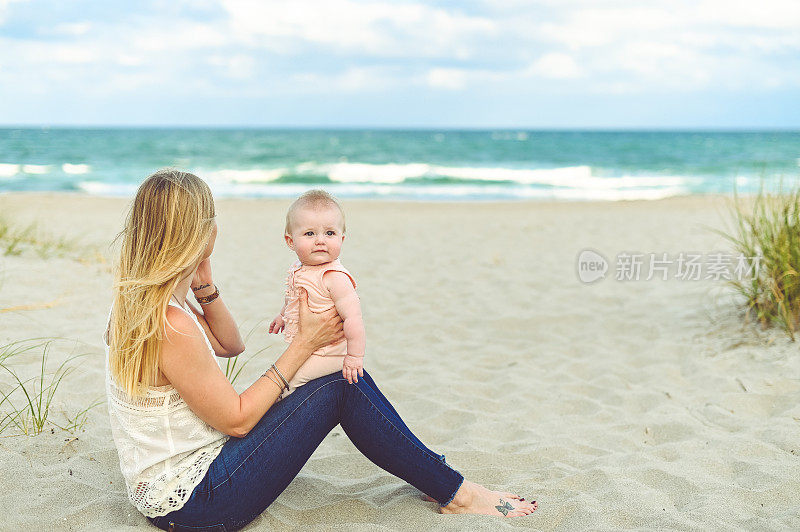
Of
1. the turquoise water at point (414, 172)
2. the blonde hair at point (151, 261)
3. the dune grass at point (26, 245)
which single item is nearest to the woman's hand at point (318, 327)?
the blonde hair at point (151, 261)

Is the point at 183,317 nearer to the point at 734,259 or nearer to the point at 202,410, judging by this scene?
the point at 202,410

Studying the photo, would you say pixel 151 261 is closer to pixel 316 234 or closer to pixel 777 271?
pixel 316 234

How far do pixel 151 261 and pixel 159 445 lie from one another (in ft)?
2.05

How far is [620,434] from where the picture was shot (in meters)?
3.46

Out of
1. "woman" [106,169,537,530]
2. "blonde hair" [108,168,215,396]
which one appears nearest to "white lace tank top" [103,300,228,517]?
"woman" [106,169,537,530]

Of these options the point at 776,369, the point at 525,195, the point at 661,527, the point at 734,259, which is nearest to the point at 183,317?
the point at 661,527

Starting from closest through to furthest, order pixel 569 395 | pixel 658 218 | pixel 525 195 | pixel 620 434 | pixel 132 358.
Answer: pixel 132 358, pixel 620 434, pixel 569 395, pixel 658 218, pixel 525 195

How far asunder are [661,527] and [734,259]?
2983 millimetres

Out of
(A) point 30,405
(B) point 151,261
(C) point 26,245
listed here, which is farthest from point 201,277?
(C) point 26,245

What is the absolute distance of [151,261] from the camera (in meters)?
2.12

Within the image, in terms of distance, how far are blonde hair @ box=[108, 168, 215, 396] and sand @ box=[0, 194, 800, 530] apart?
0.74 metres

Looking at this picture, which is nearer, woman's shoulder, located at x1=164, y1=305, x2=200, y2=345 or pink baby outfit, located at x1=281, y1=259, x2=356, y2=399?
woman's shoulder, located at x1=164, y1=305, x2=200, y2=345

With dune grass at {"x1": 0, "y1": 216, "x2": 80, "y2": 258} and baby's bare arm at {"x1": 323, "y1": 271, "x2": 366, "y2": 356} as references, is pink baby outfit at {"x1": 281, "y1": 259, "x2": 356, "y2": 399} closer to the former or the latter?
baby's bare arm at {"x1": 323, "y1": 271, "x2": 366, "y2": 356}

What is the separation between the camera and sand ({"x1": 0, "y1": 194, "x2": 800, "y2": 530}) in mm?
2648
